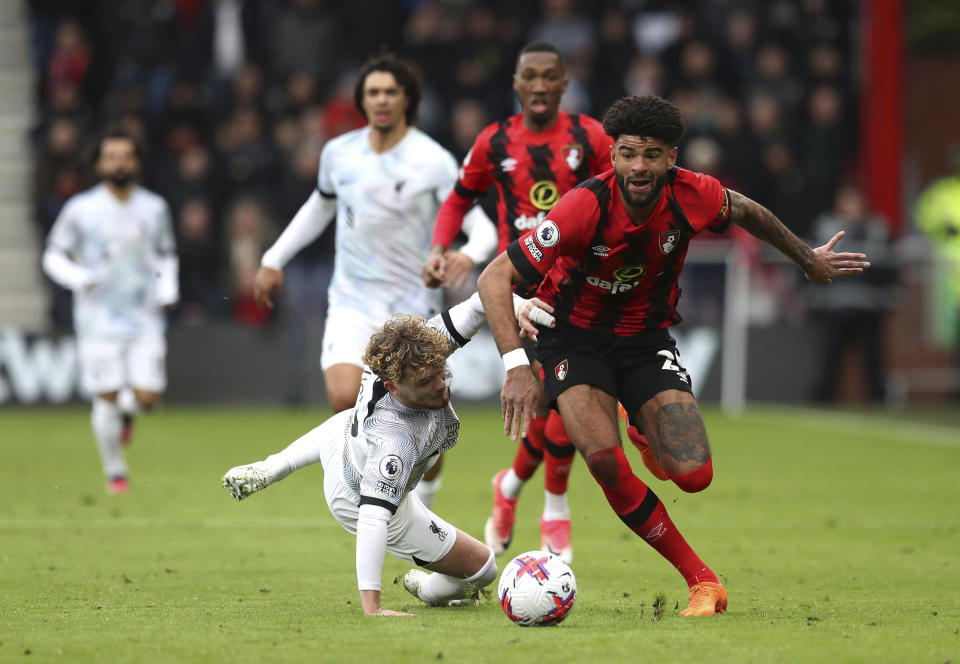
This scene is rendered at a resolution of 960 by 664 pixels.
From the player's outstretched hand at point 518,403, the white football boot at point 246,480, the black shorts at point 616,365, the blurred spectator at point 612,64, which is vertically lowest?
the white football boot at point 246,480

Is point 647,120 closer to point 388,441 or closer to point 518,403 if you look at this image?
point 518,403

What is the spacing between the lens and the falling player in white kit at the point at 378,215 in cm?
803

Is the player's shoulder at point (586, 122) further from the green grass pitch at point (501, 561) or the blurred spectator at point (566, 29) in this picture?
the blurred spectator at point (566, 29)

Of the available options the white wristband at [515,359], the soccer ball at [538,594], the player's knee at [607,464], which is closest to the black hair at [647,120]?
the white wristband at [515,359]

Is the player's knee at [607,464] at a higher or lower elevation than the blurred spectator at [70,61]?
lower

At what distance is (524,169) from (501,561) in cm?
199

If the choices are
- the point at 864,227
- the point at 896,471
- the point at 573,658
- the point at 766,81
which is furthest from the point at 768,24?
the point at 573,658

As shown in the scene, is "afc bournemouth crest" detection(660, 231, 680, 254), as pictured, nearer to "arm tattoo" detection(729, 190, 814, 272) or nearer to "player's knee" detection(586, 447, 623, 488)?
"arm tattoo" detection(729, 190, 814, 272)

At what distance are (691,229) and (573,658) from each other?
1.94 m

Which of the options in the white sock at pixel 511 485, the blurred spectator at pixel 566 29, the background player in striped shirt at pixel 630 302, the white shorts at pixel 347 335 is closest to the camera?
the background player in striped shirt at pixel 630 302

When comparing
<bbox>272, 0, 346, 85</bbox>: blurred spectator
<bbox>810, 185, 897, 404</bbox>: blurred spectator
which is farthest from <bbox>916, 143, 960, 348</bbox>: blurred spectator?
<bbox>272, 0, 346, 85</bbox>: blurred spectator

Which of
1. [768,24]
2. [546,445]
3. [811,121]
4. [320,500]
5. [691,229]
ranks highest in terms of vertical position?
[768,24]

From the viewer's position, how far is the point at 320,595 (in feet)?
21.1

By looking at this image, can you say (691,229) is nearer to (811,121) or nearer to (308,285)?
(308,285)
